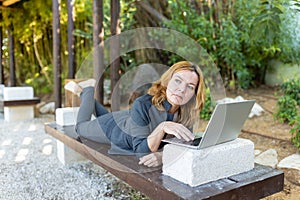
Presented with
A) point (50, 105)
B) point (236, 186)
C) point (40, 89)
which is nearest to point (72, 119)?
point (236, 186)

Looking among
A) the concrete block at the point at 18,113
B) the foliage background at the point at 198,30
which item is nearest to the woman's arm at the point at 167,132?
the foliage background at the point at 198,30

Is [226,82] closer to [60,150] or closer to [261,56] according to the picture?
[261,56]

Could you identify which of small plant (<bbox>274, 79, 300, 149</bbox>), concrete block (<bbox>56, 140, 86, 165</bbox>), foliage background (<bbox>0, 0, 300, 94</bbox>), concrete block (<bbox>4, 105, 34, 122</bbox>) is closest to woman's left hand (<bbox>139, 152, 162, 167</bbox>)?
concrete block (<bbox>56, 140, 86, 165</bbox>)

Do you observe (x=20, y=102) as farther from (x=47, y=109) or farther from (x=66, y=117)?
(x=66, y=117)

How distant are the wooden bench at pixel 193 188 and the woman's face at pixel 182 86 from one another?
31cm

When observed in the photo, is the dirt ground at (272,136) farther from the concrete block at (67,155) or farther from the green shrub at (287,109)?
the concrete block at (67,155)

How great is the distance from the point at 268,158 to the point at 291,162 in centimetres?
17

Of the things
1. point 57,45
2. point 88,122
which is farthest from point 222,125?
point 57,45

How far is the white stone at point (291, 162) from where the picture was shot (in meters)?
2.16

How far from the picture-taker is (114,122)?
181 cm

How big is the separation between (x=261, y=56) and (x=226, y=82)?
0.63 meters

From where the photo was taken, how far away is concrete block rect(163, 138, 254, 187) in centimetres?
113

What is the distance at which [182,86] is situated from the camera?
4.12 feet

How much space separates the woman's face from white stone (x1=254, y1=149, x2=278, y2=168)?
1.24m
